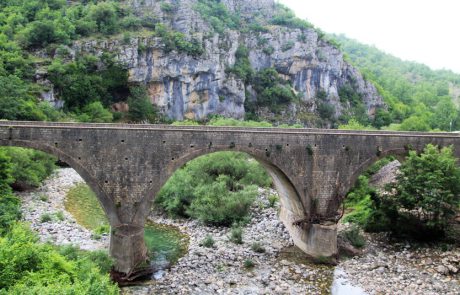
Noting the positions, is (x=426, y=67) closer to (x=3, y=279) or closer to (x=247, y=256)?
(x=247, y=256)

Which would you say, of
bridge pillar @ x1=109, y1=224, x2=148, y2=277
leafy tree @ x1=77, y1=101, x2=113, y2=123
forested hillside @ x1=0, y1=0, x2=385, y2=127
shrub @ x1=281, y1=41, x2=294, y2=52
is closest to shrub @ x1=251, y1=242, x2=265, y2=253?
bridge pillar @ x1=109, y1=224, x2=148, y2=277

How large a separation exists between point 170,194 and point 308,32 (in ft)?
215

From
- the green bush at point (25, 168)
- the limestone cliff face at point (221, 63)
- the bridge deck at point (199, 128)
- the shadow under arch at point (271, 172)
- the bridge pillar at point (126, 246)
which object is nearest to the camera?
the bridge deck at point (199, 128)

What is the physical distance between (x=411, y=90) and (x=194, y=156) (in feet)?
300

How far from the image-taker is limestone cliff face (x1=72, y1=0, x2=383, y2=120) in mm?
62556

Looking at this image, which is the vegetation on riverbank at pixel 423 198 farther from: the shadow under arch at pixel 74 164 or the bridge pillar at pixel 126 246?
the shadow under arch at pixel 74 164

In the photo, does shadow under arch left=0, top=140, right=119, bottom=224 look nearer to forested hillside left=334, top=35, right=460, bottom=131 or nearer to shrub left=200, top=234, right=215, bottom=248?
shrub left=200, top=234, right=215, bottom=248

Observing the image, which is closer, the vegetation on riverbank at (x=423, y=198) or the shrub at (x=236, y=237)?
the vegetation on riverbank at (x=423, y=198)

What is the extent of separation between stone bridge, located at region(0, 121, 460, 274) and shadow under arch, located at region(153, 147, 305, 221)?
0.16ft

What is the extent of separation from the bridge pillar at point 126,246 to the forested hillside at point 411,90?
4569cm

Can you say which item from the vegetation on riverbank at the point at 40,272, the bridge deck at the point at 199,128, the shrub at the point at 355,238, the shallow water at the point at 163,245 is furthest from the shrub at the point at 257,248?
the vegetation on riverbank at the point at 40,272

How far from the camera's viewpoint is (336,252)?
22.2m

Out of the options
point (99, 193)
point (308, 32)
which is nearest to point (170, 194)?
point (99, 193)

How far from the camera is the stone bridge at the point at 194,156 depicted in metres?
18.0
